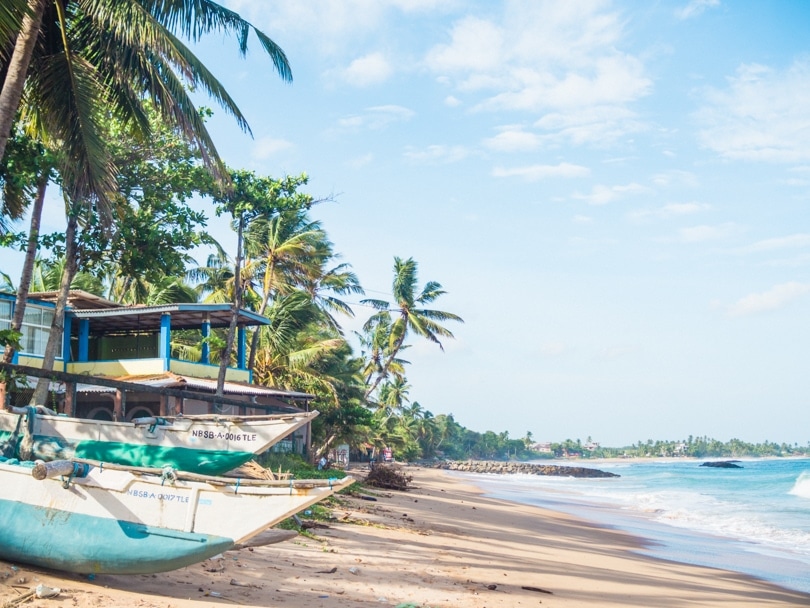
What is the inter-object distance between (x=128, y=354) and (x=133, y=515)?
64.6 ft

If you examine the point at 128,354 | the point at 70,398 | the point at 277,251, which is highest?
the point at 277,251

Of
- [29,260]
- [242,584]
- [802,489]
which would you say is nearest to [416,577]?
[242,584]

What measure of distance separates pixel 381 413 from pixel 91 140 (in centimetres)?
4858

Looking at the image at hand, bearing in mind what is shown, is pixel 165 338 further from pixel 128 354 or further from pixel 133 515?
pixel 133 515

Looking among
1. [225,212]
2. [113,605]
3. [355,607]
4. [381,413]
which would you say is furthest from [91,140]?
[381,413]

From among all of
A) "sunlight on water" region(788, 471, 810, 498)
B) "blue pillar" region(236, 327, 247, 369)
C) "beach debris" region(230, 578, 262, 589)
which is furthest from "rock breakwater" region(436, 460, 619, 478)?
"beach debris" region(230, 578, 262, 589)

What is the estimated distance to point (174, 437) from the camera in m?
11.7

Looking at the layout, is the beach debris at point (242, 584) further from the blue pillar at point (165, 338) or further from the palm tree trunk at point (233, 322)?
the blue pillar at point (165, 338)

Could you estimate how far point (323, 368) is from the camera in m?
32.6

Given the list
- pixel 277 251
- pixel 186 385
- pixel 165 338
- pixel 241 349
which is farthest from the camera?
pixel 277 251

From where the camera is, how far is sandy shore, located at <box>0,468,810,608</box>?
7473mm

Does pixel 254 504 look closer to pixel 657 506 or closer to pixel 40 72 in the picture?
pixel 40 72

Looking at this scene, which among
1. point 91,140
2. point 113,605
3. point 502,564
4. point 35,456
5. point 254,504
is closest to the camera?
point 113,605

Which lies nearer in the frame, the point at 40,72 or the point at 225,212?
the point at 40,72
